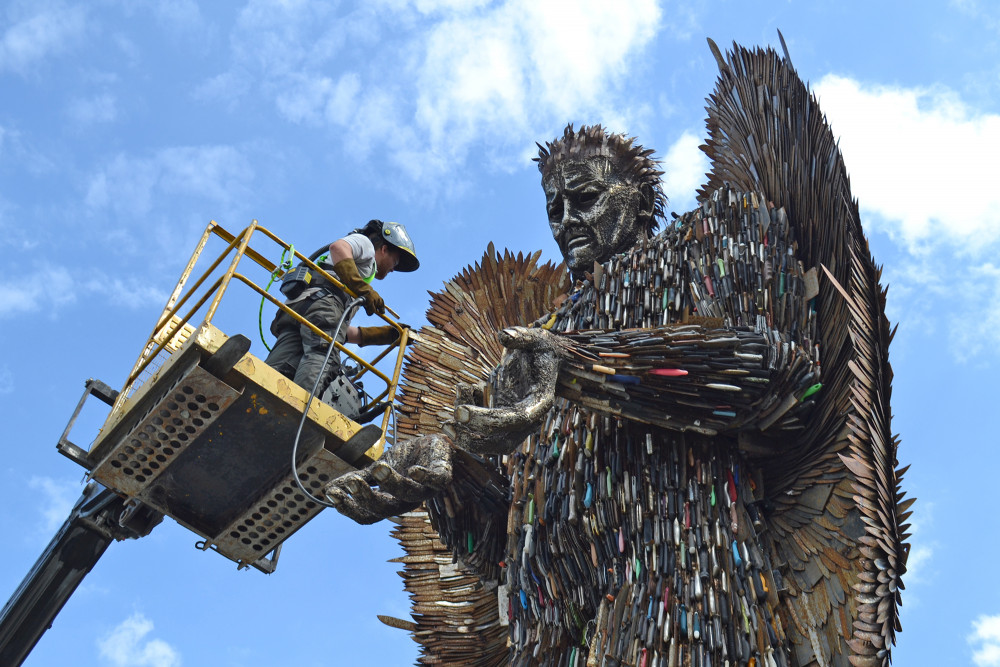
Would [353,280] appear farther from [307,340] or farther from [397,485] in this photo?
[397,485]

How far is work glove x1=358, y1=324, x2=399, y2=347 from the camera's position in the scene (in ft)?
22.2

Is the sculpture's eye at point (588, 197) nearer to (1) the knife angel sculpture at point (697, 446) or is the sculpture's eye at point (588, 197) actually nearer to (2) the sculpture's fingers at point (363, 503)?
(1) the knife angel sculpture at point (697, 446)

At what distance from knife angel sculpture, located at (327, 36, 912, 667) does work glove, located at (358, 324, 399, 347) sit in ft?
4.19

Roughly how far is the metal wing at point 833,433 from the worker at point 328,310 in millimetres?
2025

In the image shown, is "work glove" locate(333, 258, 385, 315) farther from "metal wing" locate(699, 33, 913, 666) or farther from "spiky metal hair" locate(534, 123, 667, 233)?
"metal wing" locate(699, 33, 913, 666)

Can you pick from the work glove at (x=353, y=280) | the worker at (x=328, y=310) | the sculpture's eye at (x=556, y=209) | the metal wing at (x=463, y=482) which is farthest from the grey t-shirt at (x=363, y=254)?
the sculpture's eye at (x=556, y=209)

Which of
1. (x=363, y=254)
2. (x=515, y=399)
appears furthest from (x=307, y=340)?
(x=515, y=399)

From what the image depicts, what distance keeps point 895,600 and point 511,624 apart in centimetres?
157

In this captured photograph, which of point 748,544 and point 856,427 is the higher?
point 856,427

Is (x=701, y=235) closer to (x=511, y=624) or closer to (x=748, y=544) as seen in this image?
(x=748, y=544)

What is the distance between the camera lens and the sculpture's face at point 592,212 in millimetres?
5895

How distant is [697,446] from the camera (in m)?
4.86

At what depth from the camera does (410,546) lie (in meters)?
6.27

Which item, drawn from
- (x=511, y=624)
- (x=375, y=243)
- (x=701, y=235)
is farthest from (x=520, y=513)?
(x=375, y=243)
